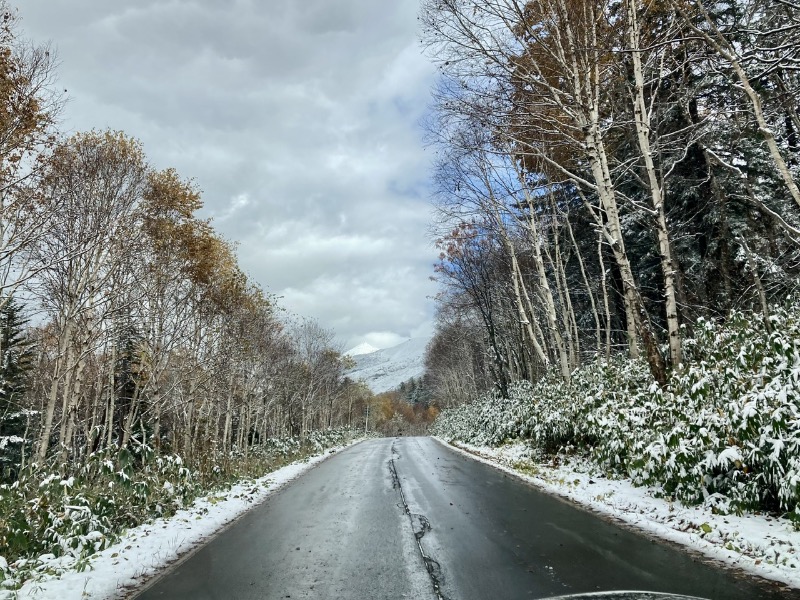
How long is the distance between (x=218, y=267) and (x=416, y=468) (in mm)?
9859

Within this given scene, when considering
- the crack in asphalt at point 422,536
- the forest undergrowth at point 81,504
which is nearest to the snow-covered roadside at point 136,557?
the forest undergrowth at point 81,504

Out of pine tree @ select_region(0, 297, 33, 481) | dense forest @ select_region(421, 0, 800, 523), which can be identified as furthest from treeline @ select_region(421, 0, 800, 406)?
pine tree @ select_region(0, 297, 33, 481)

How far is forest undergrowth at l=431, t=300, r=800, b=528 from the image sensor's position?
220 inches

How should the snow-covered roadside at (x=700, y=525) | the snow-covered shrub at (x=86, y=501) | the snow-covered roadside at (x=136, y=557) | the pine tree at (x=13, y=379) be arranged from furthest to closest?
1. the pine tree at (x=13, y=379)
2. the snow-covered shrub at (x=86, y=501)
3. the snow-covered roadside at (x=136, y=557)
4. the snow-covered roadside at (x=700, y=525)

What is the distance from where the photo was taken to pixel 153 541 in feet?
21.7

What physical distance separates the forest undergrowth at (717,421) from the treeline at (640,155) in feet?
2.06

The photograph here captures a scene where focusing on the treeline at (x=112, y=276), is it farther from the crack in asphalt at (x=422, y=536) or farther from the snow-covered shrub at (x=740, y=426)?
the snow-covered shrub at (x=740, y=426)

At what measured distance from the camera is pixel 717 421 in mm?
6598

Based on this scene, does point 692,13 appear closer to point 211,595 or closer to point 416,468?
point 211,595

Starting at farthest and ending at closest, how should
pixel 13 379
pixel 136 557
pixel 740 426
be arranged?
pixel 13 379
pixel 740 426
pixel 136 557

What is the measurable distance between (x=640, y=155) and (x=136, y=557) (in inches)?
454

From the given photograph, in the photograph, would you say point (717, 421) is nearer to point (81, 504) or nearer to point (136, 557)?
point (136, 557)

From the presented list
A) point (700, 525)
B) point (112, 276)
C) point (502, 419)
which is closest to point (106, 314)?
point (112, 276)

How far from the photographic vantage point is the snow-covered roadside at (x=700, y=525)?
4523 mm
